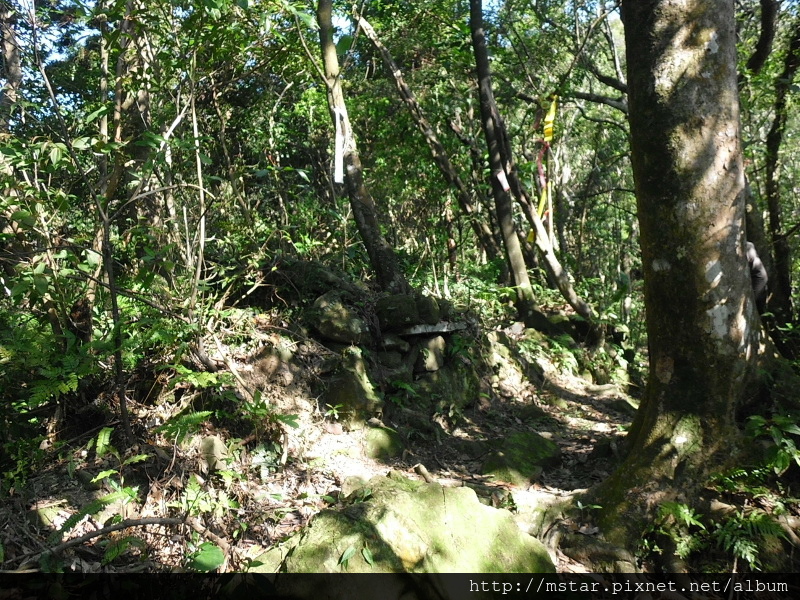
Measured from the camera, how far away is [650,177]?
4.03 meters

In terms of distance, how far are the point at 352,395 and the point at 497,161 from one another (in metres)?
5.66

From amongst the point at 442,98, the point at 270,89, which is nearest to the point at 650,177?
the point at 270,89

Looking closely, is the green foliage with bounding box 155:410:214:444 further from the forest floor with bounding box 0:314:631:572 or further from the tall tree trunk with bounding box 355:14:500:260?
the tall tree trunk with bounding box 355:14:500:260

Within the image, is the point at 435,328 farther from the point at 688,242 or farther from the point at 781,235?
the point at 781,235

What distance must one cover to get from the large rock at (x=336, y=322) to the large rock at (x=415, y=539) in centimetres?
256

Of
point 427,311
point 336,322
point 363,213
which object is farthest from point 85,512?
point 363,213

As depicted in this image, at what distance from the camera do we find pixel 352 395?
238 inches

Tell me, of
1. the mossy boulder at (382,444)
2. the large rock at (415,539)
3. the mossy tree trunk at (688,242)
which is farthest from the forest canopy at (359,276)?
the large rock at (415,539)

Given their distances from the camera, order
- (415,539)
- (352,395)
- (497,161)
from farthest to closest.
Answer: (497,161) < (352,395) < (415,539)

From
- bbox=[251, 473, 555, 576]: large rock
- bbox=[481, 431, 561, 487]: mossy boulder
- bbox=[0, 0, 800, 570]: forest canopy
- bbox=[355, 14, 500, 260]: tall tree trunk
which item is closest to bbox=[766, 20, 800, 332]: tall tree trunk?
bbox=[0, 0, 800, 570]: forest canopy

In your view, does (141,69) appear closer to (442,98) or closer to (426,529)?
(426,529)

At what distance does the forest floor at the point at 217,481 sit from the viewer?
3379 millimetres

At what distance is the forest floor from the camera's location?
338 cm

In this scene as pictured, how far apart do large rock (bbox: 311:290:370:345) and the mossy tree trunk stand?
3.33 meters
